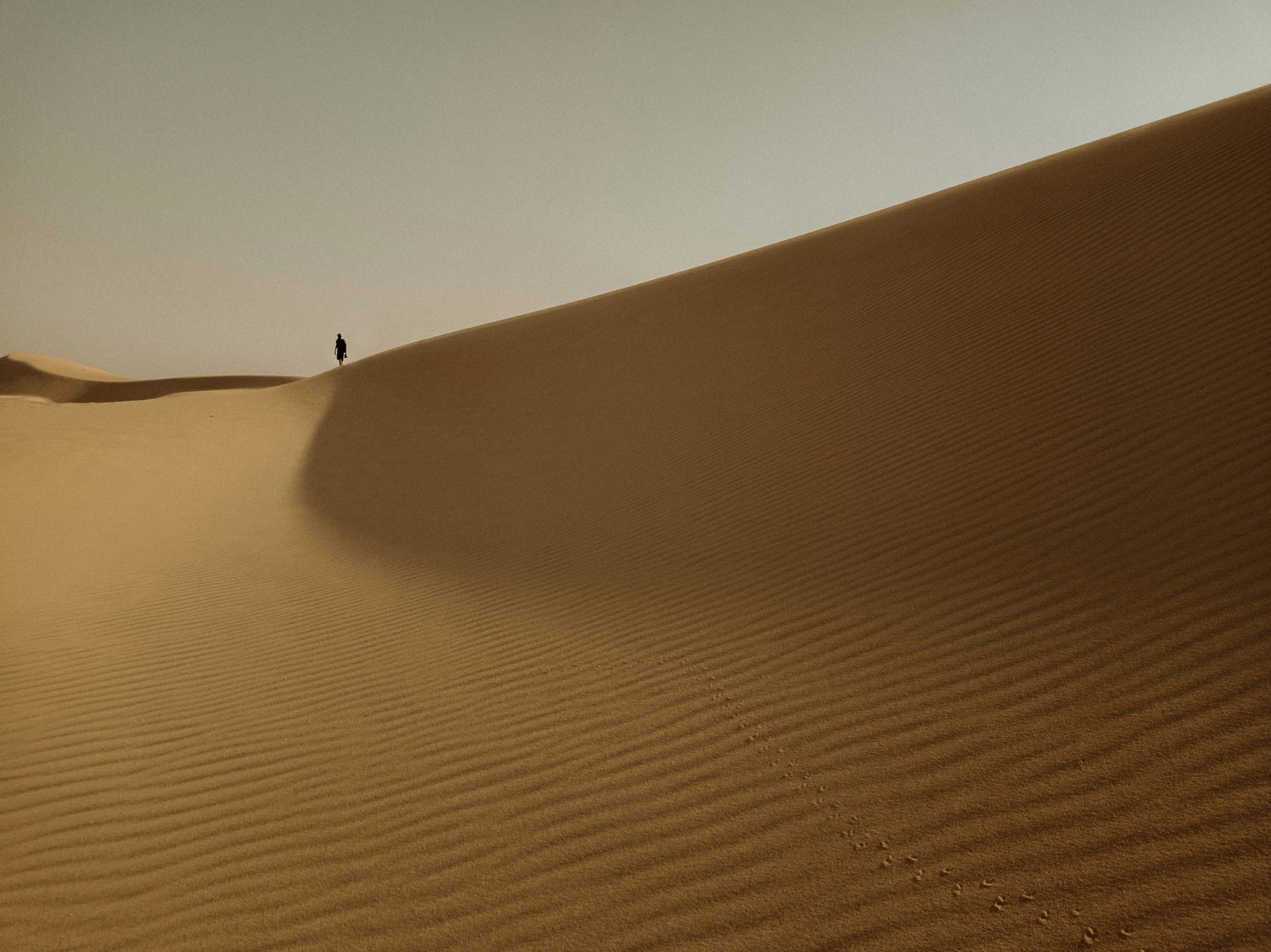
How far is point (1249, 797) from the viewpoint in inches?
96.0

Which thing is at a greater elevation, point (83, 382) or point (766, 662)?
point (83, 382)

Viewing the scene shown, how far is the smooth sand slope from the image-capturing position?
2.58 metres

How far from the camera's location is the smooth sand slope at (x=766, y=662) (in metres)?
2.58

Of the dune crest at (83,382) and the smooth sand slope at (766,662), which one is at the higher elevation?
the dune crest at (83,382)

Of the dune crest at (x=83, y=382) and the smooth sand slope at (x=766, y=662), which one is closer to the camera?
the smooth sand slope at (x=766, y=662)

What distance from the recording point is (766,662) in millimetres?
4145

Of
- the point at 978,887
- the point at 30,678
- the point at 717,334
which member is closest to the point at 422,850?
the point at 978,887

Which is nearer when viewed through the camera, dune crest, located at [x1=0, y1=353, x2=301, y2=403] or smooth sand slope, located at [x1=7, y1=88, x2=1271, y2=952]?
smooth sand slope, located at [x1=7, y1=88, x2=1271, y2=952]

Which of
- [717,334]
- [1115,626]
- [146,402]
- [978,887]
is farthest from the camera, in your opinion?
[146,402]

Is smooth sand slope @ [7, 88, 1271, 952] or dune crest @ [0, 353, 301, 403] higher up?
dune crest @ [0, 353, 301, 403]

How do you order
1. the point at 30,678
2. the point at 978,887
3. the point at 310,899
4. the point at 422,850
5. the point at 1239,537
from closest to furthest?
the point at 978,887 → the point at 310,899 → the point at 422,850 → the point at 1239,537 → the point at 30,678

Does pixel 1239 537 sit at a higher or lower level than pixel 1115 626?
higher

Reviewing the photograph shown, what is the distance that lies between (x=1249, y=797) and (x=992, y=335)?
6.48 meters

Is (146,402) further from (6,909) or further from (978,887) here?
(978,887)
